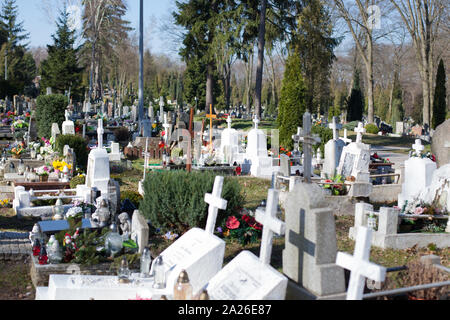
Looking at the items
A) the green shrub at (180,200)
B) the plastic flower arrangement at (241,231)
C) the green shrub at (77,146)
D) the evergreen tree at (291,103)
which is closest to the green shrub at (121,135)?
the green shrub at (77,146)

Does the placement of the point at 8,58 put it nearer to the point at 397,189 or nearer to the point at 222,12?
the point at 222,12

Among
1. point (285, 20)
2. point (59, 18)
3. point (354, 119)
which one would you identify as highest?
point (59, 18)

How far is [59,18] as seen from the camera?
144ft

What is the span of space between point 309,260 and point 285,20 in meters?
27.0

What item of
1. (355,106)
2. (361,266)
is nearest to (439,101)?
(355,106)

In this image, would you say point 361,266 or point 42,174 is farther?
point 42,174

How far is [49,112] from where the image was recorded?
69.0 ft

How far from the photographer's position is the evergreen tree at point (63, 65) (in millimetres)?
42250

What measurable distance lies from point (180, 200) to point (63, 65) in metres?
36.5

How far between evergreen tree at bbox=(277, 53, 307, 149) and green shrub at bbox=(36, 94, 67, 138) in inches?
349

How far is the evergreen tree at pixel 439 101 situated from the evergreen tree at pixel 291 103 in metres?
15.4

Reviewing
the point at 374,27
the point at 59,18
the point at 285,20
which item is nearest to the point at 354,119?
the point at 374,27

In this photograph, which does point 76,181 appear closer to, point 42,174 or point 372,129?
point 42,174

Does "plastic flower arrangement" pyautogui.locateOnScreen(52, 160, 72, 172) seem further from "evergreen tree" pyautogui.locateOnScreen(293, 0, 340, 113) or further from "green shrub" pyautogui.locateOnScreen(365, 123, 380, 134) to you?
"green shrub" pyautogui.locateOnScreen(365, 123, 380, 134)
